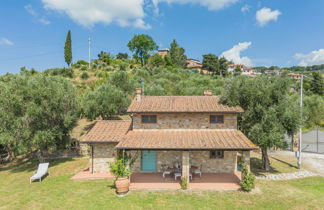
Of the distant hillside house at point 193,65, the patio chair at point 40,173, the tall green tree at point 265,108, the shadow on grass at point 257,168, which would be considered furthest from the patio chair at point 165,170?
the distant hillside house at point 193,65

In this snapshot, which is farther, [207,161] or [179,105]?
[179,105]

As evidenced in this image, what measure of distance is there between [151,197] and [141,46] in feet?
264

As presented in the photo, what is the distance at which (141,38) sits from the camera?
82.8m

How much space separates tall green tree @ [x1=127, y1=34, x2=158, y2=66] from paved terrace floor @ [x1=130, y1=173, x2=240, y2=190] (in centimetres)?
7388

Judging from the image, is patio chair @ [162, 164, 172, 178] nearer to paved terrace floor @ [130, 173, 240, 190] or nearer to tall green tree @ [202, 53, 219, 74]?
paved terrace floor @ [130, 173, 240, 190]

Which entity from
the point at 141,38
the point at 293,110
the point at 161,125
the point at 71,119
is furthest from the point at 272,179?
the point at 141,38

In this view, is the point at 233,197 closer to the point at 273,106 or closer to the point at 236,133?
the point at 236,133

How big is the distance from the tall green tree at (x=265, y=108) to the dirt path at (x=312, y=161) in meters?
5.58

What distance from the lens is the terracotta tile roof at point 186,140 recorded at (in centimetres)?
1230

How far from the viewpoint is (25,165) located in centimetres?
1995

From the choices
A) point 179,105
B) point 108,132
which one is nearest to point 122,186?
point 108,132

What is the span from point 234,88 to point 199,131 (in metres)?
5.22

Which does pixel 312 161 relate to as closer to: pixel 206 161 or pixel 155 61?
pixel 206 161

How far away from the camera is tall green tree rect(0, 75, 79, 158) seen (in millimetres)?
16859
